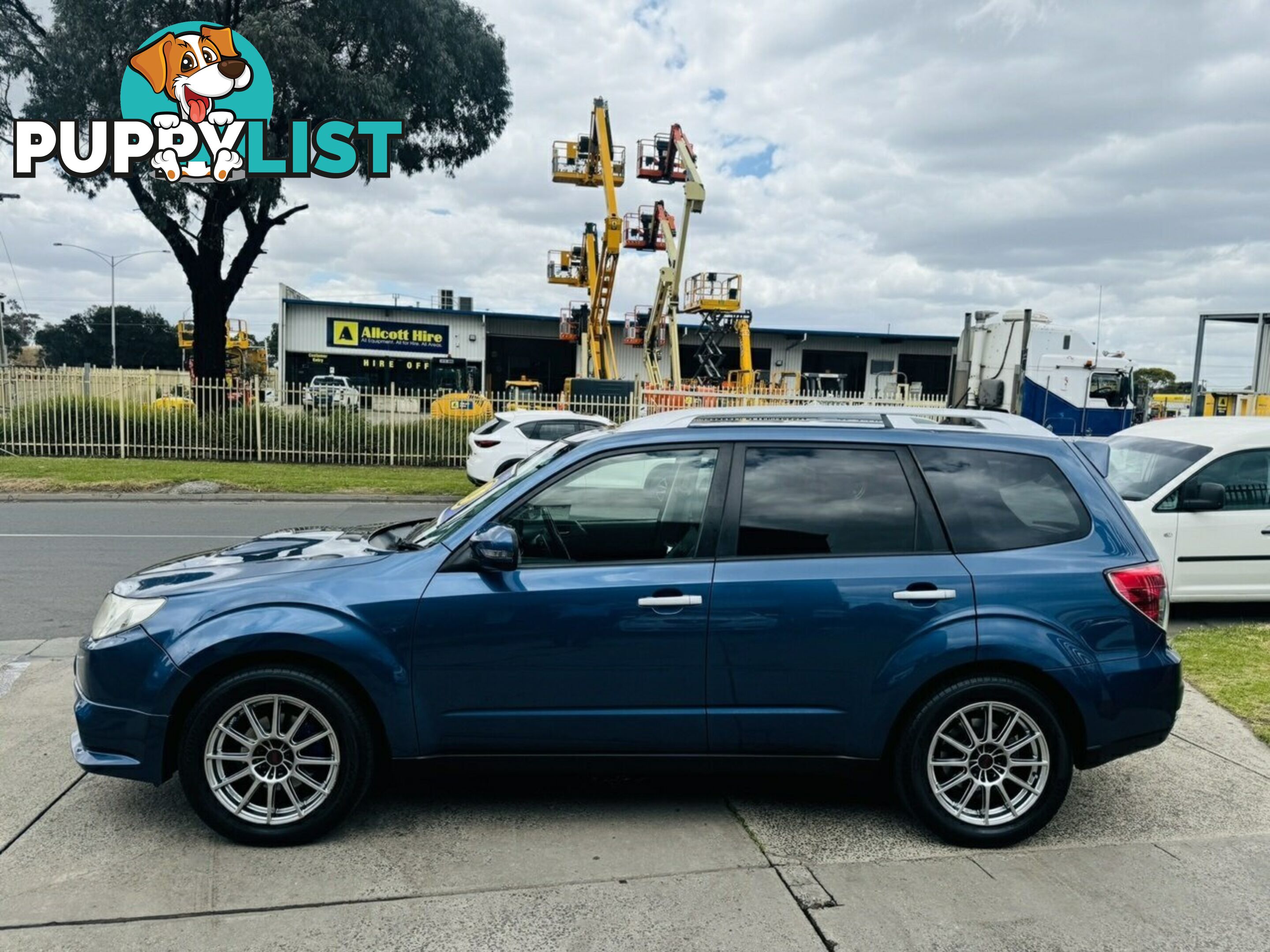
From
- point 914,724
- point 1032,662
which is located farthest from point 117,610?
point 1032,662

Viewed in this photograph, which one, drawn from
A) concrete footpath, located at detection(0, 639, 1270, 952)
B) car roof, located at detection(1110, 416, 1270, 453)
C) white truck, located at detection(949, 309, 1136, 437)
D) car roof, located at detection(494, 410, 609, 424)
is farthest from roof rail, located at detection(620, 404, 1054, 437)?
white truck, located at detection(949, 309, 1136, 437)

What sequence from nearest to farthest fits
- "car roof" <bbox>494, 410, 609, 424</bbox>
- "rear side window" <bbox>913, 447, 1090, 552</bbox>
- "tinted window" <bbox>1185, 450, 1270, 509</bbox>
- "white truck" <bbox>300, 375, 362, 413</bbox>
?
"rear side window" <bbox>913, 447, 1090, 552</bbox> < "tinted window" <bbox>1185, 450, 1270, 509</bbox> < "car roof" <bbox>494, 410, 609, 424</bbox> < "white truck" <bbox>300, 375, 362, 413</bbox>

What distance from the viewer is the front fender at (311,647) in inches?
136

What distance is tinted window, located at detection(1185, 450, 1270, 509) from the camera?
24.5ft

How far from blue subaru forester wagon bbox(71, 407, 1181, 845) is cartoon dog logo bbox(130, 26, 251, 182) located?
1802 centimetres

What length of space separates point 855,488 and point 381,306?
49.0 m

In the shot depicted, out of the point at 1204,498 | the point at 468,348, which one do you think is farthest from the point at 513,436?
the point at 468,348

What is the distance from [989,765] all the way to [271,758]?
2904 mm

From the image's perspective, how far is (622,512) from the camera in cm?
387

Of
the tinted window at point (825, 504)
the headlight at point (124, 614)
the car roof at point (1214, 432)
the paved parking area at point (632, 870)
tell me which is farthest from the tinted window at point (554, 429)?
the headlight at point (124, 614)

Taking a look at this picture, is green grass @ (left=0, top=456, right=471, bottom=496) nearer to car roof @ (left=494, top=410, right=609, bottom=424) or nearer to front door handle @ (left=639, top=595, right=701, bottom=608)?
car roof @ (left=494, top=410, right=609, bottom=424)

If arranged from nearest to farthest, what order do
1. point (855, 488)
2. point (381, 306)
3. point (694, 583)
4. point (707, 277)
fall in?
point (694, 583) → point (855, 488) → point (707, 277) → point (381, 306)

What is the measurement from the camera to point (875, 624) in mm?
3598

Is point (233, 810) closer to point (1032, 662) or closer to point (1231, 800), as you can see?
point (1032, 662)
